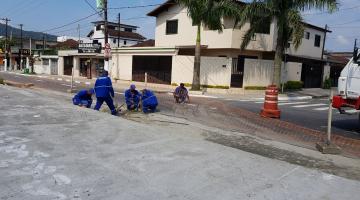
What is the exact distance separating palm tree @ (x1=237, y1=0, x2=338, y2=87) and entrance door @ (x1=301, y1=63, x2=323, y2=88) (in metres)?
11.5

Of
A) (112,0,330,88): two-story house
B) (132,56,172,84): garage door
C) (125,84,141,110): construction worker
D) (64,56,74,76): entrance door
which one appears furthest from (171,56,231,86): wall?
(64,56,74,76): entrance door

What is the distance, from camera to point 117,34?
220ft

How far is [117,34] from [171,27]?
116 feet

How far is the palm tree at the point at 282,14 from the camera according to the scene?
68.4ft

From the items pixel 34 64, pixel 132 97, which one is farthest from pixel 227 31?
pixel 34 64

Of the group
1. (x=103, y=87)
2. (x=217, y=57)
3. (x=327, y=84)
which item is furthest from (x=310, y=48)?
(x=103, y=87)

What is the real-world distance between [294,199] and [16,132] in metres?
6.06

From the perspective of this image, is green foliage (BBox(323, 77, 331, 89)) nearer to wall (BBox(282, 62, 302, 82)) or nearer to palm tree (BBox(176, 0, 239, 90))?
wall (BBox(282, 62, 302, 82))

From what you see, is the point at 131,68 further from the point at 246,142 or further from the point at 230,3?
the point at 246,142

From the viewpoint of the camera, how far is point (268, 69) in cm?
2819

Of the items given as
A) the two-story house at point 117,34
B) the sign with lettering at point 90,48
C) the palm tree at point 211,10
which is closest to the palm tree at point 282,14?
the palm tree at point 211,10

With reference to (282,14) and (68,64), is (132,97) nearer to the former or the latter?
(282,14)

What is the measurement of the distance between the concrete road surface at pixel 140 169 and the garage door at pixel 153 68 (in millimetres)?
21401

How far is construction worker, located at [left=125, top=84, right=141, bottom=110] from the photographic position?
13.4 metres
